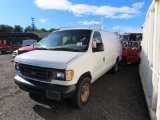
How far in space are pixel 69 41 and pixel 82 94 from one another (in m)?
1.61

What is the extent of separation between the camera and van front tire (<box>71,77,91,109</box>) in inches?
152

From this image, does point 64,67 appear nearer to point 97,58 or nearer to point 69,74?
point 69,74

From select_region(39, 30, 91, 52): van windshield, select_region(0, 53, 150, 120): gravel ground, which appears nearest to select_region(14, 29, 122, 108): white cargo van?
select_region(39, 30, 91, 52): van windshield

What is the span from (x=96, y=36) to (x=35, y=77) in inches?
92.4

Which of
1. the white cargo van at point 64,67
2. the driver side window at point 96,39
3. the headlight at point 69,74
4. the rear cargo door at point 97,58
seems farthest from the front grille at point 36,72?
the driver side window at point 96,39

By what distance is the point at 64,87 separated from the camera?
3557mm

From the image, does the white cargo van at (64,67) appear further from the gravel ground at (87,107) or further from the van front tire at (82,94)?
the gravel ground at (87,107)

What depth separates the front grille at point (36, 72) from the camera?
12.0ft

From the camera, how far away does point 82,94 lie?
420 cm

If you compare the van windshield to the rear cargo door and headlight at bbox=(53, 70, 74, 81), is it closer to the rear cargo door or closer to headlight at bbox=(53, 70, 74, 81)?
the rear cargo door

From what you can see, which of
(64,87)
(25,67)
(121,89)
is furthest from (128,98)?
(25,67)

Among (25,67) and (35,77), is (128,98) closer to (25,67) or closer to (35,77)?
(35,77)

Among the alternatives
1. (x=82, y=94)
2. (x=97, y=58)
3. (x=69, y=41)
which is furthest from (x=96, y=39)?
(x=82, y=94)

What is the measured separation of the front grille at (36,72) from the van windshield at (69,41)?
36.7 inches
